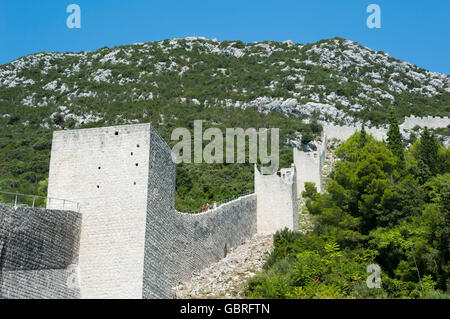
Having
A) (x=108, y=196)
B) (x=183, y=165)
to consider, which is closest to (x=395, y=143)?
(x=108, y=196)

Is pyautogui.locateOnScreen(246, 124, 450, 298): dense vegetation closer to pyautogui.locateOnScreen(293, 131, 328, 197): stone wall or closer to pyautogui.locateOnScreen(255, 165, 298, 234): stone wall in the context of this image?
pyautogui.locateOnScreen(255, 165, 298, 234): stone wall

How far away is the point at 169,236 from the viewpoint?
571 inches

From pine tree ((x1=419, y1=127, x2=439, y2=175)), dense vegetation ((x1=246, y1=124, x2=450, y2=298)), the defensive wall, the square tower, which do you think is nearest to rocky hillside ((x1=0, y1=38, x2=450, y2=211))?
dense vegetation ((x1=246, y1=124, x2=450, y2=298))

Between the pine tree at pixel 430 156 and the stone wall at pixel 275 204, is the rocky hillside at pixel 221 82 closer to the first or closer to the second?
the stone wall at pixel 275 204

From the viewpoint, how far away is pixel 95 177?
13438 mm

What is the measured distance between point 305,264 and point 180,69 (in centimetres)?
5435

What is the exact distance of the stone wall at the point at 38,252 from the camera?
34.1ft

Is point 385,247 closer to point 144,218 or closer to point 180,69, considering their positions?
point 144,218

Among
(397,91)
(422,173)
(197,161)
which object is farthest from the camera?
(397,91)
